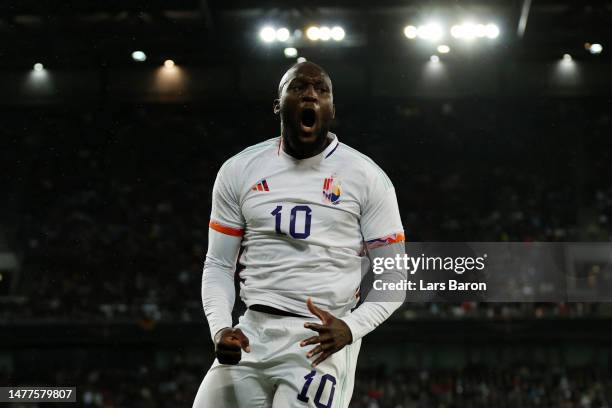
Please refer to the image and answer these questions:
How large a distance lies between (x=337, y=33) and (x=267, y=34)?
657 millimetres

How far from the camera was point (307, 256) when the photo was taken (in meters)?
2.20

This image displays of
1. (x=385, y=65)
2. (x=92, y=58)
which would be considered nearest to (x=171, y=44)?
(x=92, y=58)

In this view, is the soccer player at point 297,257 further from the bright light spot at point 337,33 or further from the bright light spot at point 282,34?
the bright light spot at point 337,33

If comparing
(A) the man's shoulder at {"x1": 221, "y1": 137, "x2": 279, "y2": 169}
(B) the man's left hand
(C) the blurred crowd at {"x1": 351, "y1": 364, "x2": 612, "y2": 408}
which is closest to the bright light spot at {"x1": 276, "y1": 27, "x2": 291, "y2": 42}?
(C) the blurred crowd at {"x1": 351, "y1": 364, "x2": 612, "y2": 408}

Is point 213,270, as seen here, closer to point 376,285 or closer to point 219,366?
point 219,366

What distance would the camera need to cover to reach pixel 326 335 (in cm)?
203

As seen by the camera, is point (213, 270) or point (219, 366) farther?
point (213, 270)

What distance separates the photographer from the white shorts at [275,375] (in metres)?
2.11

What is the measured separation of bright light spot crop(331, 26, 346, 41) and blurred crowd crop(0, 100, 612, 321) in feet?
2.13

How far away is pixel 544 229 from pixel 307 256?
7183mm

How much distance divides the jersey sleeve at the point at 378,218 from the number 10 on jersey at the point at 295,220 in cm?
17

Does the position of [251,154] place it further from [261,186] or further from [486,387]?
[486,387]

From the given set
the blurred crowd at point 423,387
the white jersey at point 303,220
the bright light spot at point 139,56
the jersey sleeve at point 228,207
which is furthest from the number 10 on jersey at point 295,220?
Result: the blurred crowd at point 423,387

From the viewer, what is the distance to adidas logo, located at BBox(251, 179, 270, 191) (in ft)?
7.55
